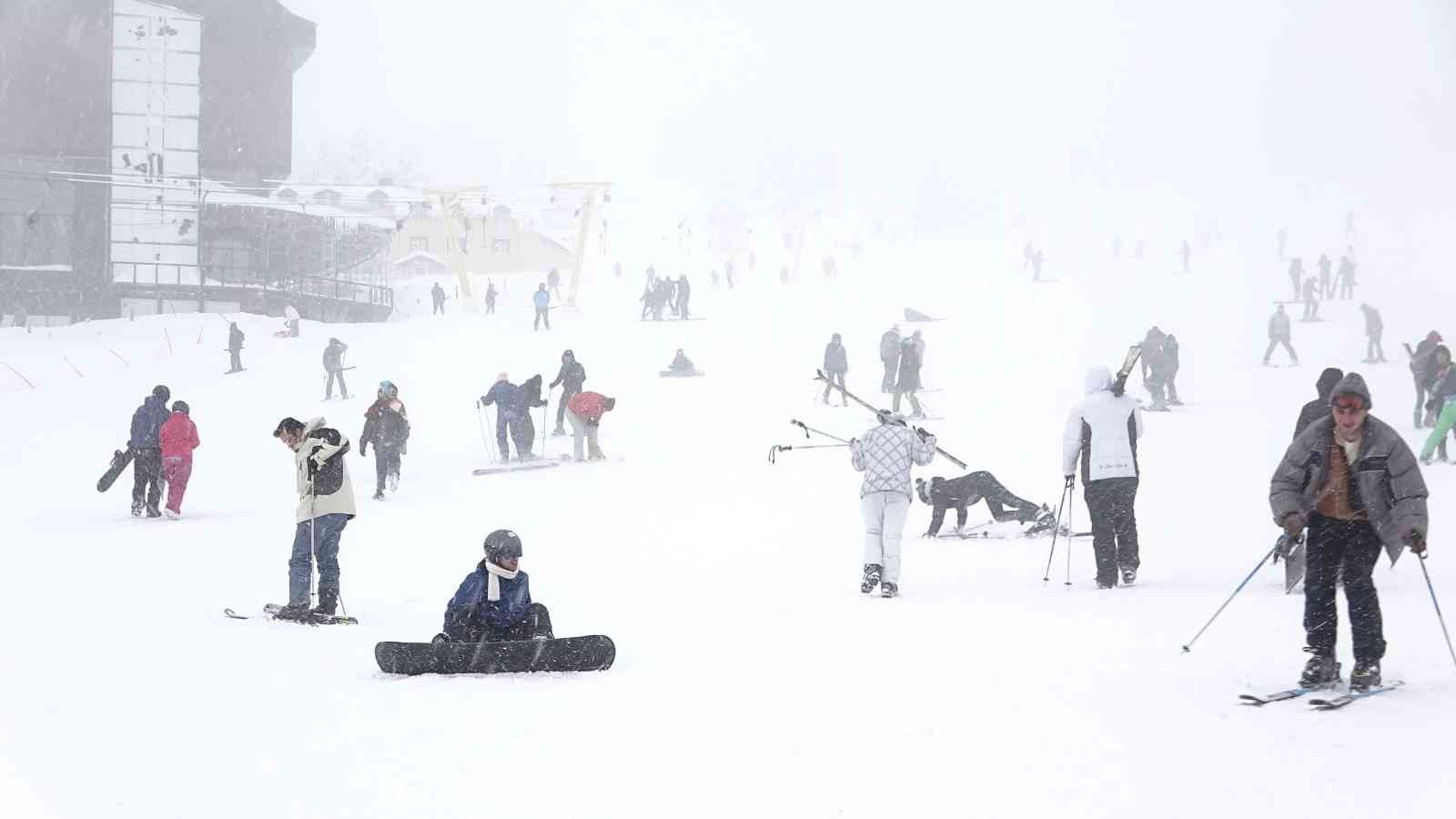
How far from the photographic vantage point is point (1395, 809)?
4055mm

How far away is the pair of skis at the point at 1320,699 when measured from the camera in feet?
17.2

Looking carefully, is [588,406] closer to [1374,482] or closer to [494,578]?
[494,578]

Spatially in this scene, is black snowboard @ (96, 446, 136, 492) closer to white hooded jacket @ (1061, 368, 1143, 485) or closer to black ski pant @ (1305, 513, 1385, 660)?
white hooded jacket @ (1061, 368, 1143, 485)

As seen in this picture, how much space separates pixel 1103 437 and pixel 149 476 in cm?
1026

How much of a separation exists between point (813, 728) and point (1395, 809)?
1989 mm

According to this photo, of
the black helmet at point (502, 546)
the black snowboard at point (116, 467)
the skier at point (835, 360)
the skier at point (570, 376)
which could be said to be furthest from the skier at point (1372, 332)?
the black helmet at point (502, 546)

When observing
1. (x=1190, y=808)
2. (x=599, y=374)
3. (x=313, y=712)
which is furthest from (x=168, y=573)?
(x=599, y=374)

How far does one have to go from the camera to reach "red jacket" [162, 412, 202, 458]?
1458cm

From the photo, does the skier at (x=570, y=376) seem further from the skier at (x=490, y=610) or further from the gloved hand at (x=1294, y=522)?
the gloved hand at (x=1294, y=522)

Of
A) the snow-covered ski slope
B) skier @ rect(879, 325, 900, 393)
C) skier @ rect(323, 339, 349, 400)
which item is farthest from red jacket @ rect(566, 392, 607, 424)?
skier @ rect(323, 339, 349, 400)

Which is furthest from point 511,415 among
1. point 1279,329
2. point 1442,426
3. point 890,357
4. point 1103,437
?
point 1279,329

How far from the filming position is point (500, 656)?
253 inches

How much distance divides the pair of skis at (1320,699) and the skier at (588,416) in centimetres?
1354

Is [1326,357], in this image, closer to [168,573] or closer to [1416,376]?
[1416,376]
